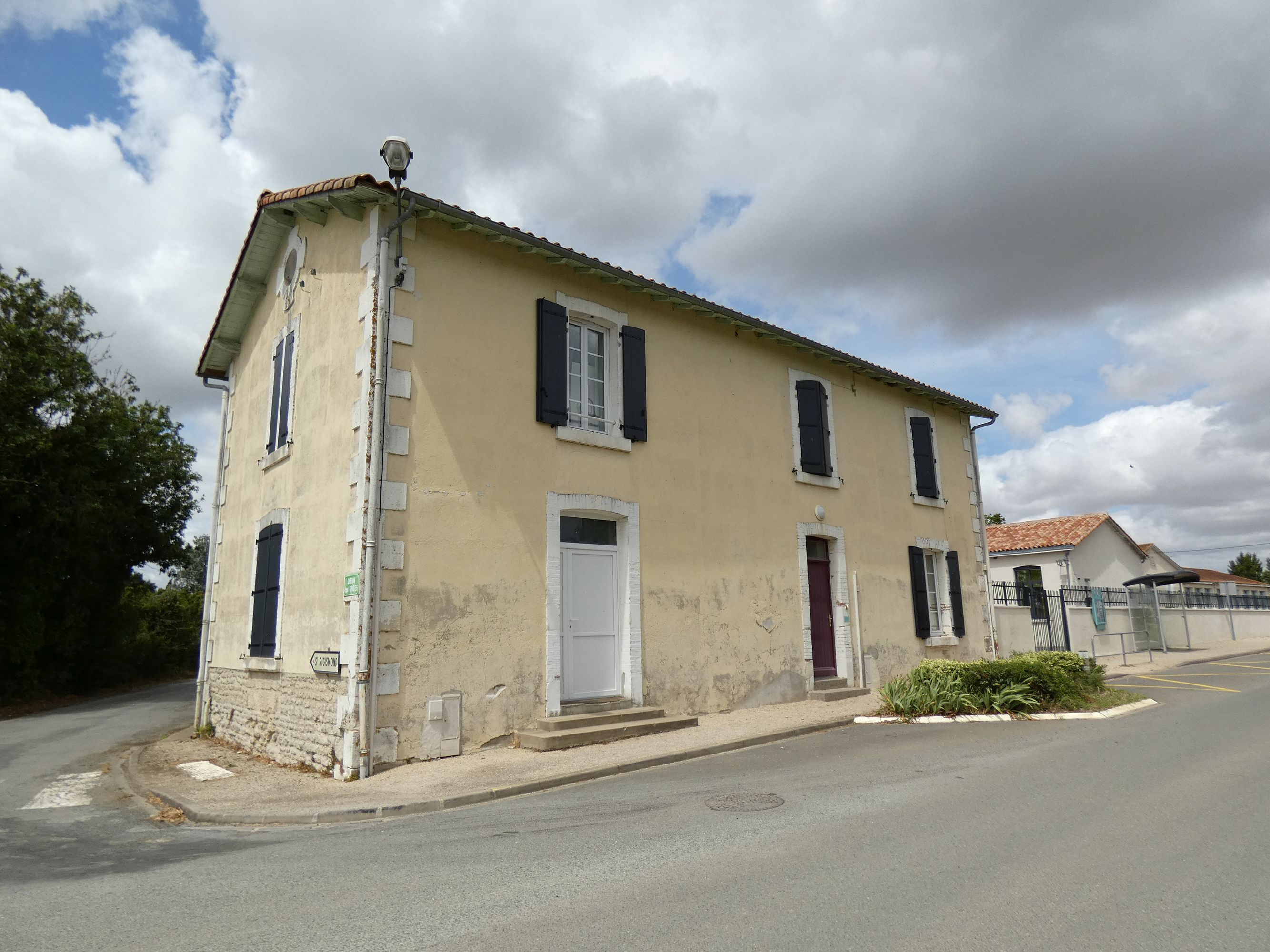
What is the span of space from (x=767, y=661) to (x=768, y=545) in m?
1.61

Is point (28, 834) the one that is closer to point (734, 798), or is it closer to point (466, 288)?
point (734, 798)

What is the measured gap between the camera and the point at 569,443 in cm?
985

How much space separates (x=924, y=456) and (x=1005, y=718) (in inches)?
256

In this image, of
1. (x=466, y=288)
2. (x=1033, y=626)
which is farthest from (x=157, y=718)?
(x=1033, y=626)

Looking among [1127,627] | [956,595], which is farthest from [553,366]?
[1127,627]

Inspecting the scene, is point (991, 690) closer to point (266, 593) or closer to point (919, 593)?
point (919, 593)

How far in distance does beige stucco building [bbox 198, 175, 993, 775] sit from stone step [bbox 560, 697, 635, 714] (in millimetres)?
103

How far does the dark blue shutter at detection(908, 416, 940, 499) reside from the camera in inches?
601

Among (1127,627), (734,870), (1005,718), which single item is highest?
(1127,627)

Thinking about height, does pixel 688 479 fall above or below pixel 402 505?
above

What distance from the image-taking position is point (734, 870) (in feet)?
14.6

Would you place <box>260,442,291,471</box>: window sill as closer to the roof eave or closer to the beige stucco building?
the beige stucco building

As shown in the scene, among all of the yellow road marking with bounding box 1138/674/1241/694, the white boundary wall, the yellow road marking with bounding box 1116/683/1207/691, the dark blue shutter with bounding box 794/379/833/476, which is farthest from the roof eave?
the dark blue shutter with bounding box 794/379/833/476

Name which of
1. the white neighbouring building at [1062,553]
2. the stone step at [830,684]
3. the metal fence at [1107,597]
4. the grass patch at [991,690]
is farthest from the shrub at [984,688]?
the white neighbouring building at [1062,553]
